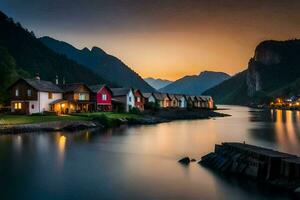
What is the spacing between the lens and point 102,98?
303 feet

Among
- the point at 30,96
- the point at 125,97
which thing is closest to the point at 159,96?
the point at 125,97

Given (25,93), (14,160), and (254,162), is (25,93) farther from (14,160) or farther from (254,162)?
(254,162)

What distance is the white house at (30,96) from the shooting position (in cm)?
7638

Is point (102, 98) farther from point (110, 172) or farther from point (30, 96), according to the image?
point (110, 172)

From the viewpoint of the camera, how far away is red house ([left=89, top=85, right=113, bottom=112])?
90000 millimetres

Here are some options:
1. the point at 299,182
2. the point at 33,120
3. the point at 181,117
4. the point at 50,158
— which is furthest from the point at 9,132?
the point at 181,117

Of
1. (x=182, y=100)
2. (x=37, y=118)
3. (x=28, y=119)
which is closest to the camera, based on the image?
(x=28, y=119)

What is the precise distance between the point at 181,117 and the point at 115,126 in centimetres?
4410

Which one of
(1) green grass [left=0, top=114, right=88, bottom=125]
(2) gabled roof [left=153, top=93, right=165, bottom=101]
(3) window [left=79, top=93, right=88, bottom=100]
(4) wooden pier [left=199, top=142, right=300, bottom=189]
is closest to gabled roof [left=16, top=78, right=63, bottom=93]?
(3) window [left=79, top=93, right=88, bottom=100]

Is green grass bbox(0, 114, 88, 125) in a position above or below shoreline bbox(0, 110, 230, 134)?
above

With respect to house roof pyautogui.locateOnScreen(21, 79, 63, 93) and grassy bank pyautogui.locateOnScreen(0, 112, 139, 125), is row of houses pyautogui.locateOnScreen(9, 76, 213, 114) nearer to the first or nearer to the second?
house roof pyautogui.locateOnScreen(21, 79, 63, 93)

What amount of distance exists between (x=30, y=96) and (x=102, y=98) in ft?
67.9

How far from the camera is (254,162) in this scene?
29406 mm

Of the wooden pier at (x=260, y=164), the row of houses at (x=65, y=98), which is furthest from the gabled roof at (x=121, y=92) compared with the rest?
the wooden pier at (x=260, y=164)
